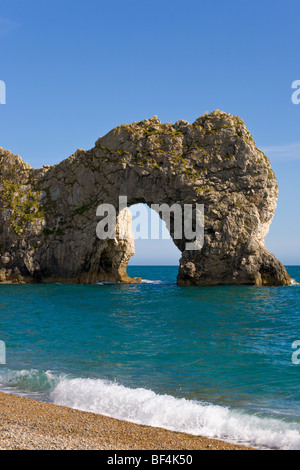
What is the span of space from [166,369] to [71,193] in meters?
46.8

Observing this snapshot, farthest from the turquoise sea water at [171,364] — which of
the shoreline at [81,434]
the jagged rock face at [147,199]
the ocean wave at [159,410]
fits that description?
the jagged rock face at [147,199]

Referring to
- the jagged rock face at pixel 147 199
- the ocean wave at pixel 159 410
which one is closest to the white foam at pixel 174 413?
the ocean wave at pixel 159 410

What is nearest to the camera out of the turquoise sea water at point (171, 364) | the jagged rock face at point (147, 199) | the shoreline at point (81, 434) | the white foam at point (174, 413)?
the shoreline at point (81, 434)

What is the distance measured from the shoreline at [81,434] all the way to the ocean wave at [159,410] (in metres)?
0.64

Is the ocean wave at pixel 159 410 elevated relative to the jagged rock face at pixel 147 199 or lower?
lower

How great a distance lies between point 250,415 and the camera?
37.8 feet

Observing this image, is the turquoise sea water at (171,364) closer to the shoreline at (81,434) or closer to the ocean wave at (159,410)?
the ocean wave at (159,410)

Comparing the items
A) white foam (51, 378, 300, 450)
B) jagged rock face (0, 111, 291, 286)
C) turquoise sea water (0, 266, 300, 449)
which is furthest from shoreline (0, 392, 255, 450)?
jagged rock face (0, 111, 291, 286)

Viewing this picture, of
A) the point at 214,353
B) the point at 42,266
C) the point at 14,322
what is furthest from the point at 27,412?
the point at 42,266

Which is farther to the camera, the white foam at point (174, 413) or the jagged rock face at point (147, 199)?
the jagged rock face at point (147, 199)

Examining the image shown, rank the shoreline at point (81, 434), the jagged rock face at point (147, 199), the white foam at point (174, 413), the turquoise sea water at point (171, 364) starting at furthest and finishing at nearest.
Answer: the jagged rock face at point (147, 199) → the turquoise sea water at point (171, 364) → the white foam at point (174, 413) → the shoreline at point (81, 434)

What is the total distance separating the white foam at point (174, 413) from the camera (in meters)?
10.5

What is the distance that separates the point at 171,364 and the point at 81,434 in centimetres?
745
